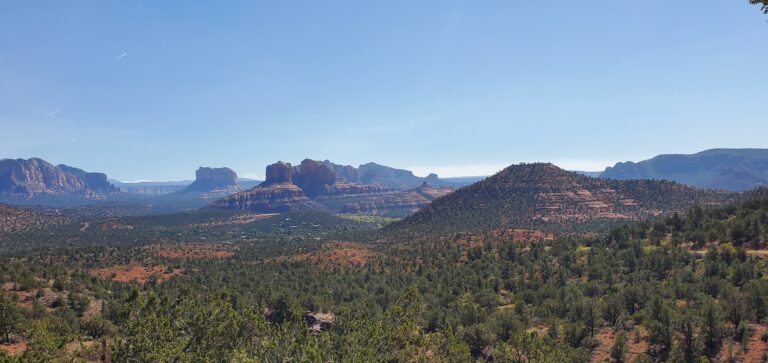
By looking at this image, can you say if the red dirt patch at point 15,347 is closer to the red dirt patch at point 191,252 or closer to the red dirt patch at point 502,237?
the red dirt patch at point 191,252

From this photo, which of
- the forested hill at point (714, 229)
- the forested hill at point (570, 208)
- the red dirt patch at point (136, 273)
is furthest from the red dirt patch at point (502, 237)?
the red dirt patch at point (136, 273)

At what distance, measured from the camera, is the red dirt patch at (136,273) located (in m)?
98.2

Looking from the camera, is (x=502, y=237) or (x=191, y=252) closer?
(x=502, y=237)

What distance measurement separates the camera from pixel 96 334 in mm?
53531

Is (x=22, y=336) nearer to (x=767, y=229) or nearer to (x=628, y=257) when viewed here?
(x=628, y=257)

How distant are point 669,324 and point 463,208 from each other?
152831 millimetres

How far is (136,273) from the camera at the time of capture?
344 ft

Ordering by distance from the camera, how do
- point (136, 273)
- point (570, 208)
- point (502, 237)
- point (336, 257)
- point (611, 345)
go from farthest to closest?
point (570, 208)
point (502, 237)
point (336, 257)
point (136, 273)
point (611, 345)

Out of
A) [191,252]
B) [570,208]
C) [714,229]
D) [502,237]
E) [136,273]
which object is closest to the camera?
[714,229]

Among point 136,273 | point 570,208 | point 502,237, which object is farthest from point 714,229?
point 136,273

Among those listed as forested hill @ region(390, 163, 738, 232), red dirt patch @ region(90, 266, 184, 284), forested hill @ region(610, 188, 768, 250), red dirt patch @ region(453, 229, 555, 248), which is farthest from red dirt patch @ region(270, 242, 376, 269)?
forested hill @ region(610, 188, 768, 250)

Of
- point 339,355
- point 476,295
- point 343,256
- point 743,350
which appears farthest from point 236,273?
point 743,350

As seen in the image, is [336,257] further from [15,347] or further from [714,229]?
[714,229]

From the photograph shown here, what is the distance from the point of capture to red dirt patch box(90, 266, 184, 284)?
98.2 meters
